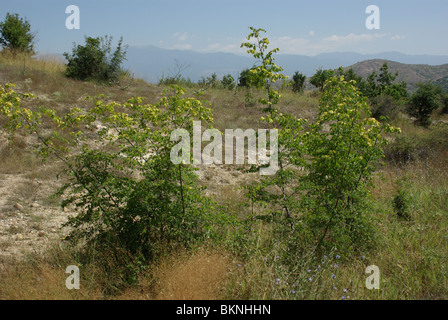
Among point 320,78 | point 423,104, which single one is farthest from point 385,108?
point 320,78

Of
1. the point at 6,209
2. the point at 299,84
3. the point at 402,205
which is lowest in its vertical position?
the point at 6,209

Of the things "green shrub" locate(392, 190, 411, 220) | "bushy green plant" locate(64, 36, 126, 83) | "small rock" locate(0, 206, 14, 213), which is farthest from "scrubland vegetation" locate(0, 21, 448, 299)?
"bushy green plant" locate(64, 36, 126, 83)

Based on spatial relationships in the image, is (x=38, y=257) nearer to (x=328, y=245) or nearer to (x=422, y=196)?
(x=328, y=245)

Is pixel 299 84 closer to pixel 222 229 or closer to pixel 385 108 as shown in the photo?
pixel 385 108

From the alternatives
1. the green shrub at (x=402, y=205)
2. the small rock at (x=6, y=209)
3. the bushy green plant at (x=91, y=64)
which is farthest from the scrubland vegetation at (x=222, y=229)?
the bushy green plant at (x=91, y=64)

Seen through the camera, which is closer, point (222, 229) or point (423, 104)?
point (222, 229)

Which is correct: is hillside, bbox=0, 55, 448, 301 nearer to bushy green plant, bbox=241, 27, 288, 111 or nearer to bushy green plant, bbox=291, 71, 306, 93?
bushy green plant, bbox=241, 27, 288, 111

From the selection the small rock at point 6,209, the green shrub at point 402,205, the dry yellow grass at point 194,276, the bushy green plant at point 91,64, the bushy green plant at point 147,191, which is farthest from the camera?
the bushy green plant at point 91,64

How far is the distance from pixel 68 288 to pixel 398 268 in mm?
3370

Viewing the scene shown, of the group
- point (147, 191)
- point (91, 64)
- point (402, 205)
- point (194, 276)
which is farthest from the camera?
point (91, 64)

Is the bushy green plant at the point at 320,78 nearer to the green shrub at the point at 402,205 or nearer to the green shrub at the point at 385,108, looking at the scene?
the green shrub at the point at 385,108

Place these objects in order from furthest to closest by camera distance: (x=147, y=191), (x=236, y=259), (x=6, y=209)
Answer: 1. (x=6, y=209)
2. (x=147, y=191)
3. (x=236, y=259)

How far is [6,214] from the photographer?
16.2ft
